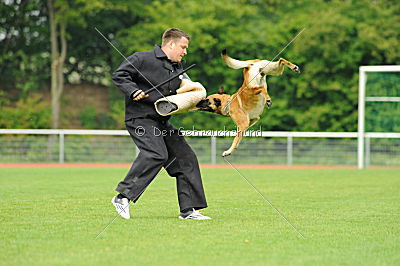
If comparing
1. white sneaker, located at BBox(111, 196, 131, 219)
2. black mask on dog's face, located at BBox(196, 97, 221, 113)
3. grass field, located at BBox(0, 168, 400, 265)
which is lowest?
grass field, located at BBox(0, 168, 400, 265)

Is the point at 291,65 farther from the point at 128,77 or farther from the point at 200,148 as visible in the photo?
the point at 200,148

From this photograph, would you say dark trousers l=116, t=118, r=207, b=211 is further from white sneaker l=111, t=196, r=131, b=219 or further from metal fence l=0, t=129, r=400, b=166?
metal fence l=0, t=129, r=400, b=166

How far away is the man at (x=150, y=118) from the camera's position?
7484mm

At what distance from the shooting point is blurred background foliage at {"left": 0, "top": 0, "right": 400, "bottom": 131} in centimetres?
2508

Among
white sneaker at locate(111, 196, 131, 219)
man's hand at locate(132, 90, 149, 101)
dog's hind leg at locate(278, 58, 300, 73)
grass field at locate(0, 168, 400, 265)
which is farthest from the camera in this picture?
white sneaker at locate(111, 196, 131, 219)

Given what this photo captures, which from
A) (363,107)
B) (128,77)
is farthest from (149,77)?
(363,107)

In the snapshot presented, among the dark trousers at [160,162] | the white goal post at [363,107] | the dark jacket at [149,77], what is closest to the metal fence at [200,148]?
the white goal post at [363,107]

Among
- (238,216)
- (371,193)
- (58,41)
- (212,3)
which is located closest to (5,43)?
(58,41)

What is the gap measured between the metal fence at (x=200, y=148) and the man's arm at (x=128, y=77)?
14129mm

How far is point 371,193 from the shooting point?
12.1m

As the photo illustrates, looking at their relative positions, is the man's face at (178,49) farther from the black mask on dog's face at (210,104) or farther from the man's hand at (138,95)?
the man's hand at (138,95)

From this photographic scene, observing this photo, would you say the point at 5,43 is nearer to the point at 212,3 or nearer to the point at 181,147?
the point at 212,3

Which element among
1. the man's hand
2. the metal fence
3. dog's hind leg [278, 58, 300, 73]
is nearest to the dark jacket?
the man's hand

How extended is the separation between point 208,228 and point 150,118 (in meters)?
1.35
